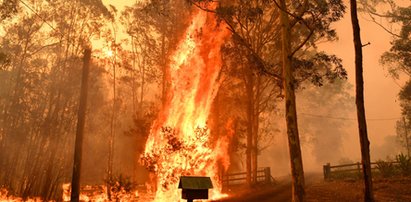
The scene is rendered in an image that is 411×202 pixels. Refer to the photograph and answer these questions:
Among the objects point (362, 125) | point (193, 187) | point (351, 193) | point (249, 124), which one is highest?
point (249, 124)

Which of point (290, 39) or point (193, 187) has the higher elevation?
point (290, 39)

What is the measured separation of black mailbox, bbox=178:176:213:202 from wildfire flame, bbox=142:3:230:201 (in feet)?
28.8

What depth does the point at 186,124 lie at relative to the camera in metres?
19.8

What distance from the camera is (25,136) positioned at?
3900cm

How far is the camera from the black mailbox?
398 inches

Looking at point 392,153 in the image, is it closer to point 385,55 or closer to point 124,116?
point 385,55

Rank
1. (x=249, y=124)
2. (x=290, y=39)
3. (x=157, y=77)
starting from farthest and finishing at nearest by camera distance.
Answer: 1. (x=157, y=77)
2. (x=249, y=124)
3. (x=290, y=39)

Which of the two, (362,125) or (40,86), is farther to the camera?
(40,86)

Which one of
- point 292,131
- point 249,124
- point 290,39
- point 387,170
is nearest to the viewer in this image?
point 292,131

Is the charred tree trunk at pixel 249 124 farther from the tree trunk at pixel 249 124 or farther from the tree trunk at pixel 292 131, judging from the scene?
the tree trunk at pixel 292 131

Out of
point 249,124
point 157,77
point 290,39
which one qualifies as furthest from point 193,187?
point 157,77

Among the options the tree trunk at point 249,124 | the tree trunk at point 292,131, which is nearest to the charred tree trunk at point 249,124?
the tree trunk at point 249,124

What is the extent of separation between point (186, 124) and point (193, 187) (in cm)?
971

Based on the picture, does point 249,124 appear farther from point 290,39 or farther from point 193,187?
point 193,187
